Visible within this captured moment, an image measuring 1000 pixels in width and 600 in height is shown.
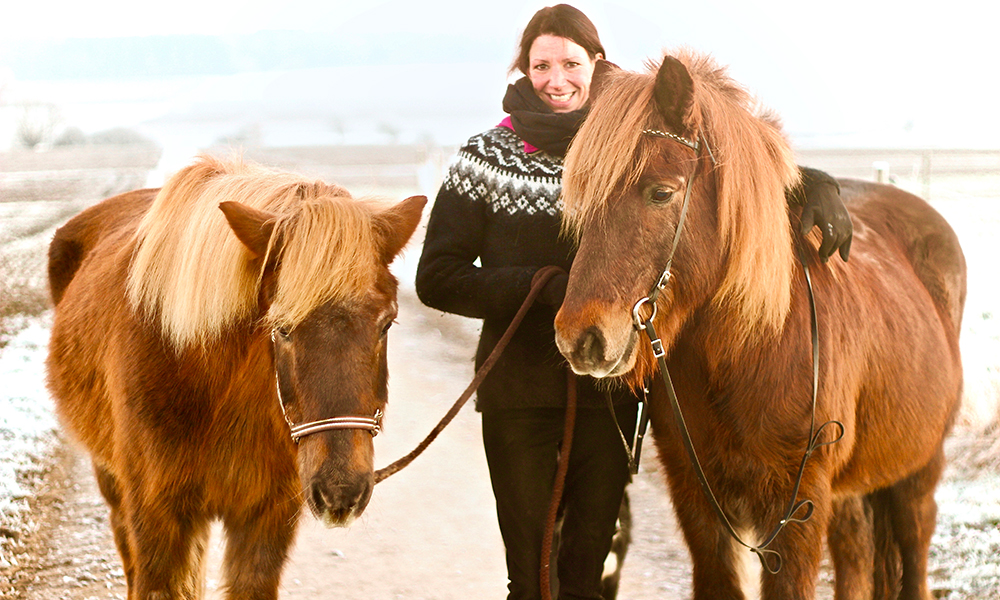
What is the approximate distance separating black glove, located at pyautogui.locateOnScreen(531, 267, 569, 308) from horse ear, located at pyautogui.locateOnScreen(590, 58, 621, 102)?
54 cm

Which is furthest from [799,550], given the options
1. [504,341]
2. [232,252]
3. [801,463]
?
[232,252]

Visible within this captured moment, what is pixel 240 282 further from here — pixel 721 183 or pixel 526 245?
pixel 721 183

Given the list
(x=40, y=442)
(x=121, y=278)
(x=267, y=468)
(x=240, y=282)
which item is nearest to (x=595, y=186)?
(x=240, y=282)

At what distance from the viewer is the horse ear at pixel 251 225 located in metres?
2.19

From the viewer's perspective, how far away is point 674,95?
219 cm

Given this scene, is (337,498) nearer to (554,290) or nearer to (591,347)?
(591,347)

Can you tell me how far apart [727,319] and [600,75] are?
80 centimetres

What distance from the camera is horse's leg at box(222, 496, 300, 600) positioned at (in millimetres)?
2734

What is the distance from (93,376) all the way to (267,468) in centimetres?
91

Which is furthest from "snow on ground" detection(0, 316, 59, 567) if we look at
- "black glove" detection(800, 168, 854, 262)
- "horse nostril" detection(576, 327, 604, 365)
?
"black glove" detection(800, 168, 854, 262)

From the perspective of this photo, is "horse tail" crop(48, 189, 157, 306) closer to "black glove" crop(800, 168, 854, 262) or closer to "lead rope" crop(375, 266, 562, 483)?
"lead rope" crop(375, 266, 562, 483)

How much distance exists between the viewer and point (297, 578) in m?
3.96

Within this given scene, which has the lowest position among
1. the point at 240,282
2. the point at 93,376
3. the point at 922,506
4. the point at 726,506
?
the point at 922,506

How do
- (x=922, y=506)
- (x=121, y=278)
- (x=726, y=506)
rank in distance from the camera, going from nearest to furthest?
(x=726, y=506) → (x=121, y=278) → (x=922, y=506)
